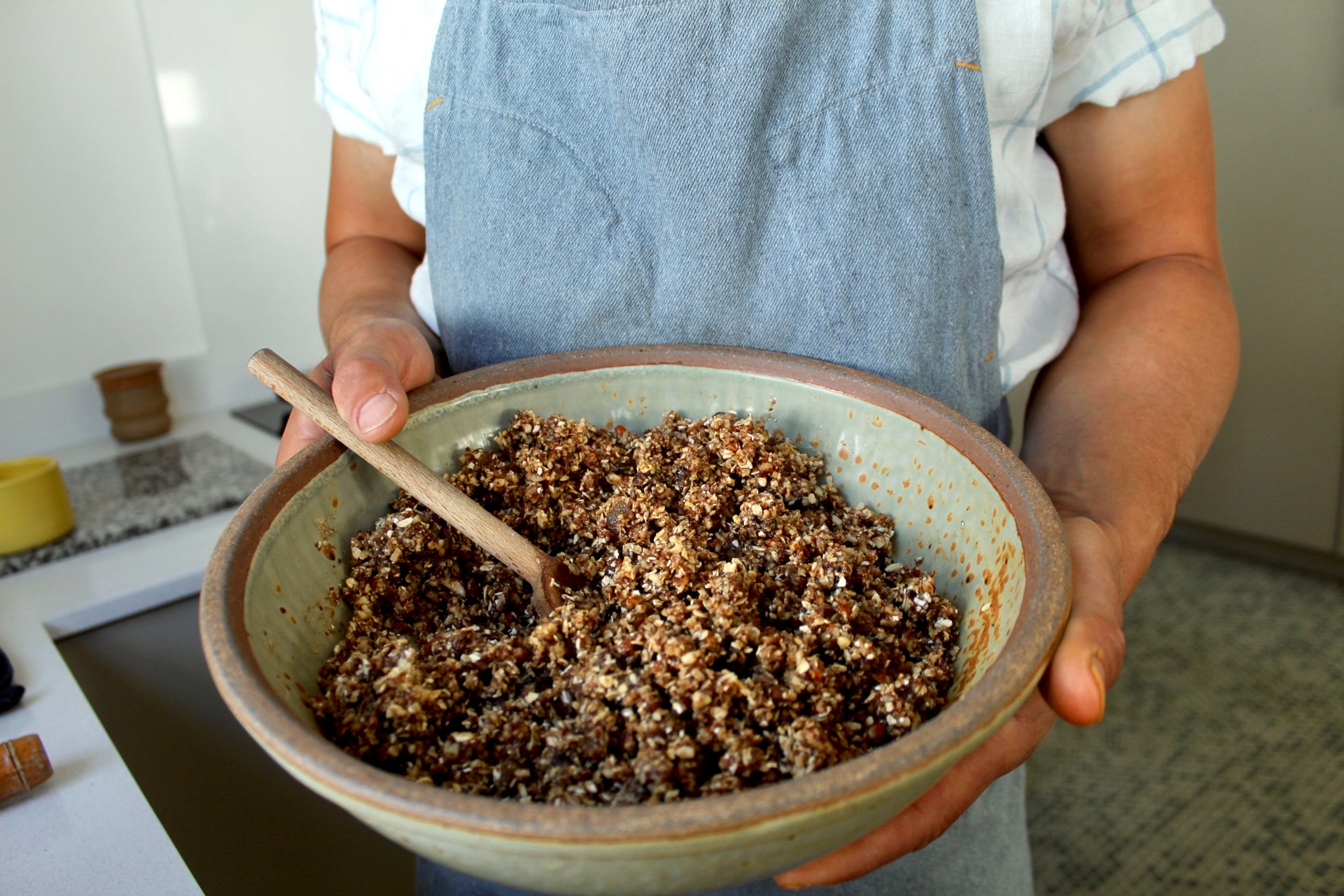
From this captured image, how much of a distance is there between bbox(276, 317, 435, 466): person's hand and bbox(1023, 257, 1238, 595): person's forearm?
0.56m

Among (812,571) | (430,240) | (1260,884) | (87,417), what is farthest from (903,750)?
(87,417)

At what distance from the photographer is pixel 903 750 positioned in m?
0.40

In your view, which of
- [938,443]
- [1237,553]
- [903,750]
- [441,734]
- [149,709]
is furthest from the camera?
[1237,553]

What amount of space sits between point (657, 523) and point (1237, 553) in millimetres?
2407

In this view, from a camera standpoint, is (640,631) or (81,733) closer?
(640,631)

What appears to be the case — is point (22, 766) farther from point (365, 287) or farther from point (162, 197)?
point (162, 197)

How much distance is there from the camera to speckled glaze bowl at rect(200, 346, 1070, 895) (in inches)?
14.9

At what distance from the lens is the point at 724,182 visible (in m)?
0.72

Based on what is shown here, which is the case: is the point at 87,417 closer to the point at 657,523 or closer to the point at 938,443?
the point at 657,523

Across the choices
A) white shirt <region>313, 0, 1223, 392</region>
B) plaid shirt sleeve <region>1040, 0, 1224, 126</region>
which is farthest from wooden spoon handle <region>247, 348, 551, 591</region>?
plaid shirt sleeve <region>1040, 0, 1224, 126</region>

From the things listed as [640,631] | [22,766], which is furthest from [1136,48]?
[22,766]

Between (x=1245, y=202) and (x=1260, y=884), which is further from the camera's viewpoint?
(x=1245, y=202)

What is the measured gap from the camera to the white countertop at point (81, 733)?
0.69 m

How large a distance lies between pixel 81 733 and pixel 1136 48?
117 cm
